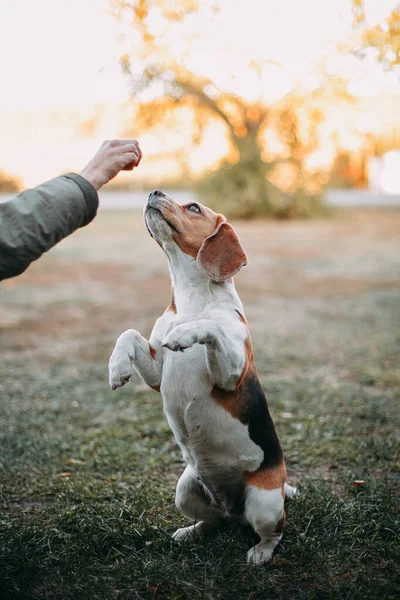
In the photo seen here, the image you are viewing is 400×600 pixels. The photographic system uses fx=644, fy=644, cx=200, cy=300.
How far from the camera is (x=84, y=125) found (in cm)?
2345

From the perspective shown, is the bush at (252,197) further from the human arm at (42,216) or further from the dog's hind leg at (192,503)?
the human arm at (42,216)

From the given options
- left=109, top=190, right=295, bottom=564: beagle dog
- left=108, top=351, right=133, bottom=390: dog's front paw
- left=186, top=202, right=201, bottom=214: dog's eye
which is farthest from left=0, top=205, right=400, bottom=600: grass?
left=186, top=202, right=201, bottom=214: dog's eye

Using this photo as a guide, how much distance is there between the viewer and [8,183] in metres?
25.9

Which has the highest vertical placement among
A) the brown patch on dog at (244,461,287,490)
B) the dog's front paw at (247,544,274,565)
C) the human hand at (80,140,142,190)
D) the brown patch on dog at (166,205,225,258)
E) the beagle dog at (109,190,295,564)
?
the human hand at (80,140,142,190)

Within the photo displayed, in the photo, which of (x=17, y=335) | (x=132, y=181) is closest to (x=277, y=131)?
(x=132, y=181)

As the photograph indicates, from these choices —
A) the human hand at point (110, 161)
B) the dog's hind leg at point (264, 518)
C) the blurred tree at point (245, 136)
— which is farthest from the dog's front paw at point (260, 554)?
the blurred tree at point (245, 136)

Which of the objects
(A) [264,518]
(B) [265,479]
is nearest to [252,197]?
(B) [265,479]

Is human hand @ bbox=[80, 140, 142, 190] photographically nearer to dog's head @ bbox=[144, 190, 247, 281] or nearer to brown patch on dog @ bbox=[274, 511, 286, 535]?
dog's head @ bbox=[144, 190, 247, 281]

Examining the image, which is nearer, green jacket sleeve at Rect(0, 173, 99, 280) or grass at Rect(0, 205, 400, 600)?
green jacket sleeve at Rect(0, 173, 99, 280)

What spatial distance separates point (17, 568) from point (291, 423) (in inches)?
108

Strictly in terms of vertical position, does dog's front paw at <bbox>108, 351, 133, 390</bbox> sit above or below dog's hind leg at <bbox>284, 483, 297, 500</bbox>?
above

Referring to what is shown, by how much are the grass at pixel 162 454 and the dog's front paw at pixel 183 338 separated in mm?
1115

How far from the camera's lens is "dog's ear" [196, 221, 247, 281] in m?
3.21

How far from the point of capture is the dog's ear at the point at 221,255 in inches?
126
